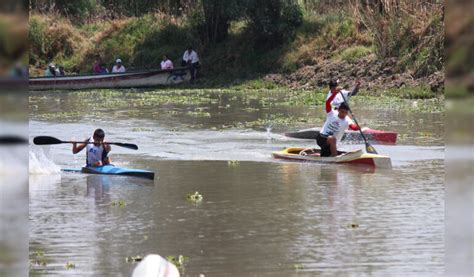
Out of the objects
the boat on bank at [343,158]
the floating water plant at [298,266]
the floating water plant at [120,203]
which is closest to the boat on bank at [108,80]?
the boat on bank at [343,158]

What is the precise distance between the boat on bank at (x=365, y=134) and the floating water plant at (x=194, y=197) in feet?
23.8

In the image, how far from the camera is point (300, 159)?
17875 millimetres

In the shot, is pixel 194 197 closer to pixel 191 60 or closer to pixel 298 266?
pixel 298 266

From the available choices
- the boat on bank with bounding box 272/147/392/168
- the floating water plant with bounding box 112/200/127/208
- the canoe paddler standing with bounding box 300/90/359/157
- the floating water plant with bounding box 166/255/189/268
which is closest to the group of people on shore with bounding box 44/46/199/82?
the boat on bank with bounding box 272/147/392/168

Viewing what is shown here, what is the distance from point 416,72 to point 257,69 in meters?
8.41

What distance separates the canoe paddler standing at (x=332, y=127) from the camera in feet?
57.0

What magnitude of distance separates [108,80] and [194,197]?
2523cm

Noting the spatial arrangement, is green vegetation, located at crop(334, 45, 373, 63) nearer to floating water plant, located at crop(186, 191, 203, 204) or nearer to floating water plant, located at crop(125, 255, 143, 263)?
floating water plant, located at crop(186, 191, 203, 204)

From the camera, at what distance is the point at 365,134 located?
Result: 20.7m

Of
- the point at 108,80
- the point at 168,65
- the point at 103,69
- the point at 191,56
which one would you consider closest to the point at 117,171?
the point at 108,80

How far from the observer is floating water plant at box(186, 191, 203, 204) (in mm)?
13391

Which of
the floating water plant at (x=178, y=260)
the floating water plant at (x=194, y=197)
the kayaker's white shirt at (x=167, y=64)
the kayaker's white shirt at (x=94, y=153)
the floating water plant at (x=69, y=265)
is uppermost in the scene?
the kayaker's white shirt at (x=167, y=64)

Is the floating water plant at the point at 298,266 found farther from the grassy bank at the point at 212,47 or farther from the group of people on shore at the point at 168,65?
the group of people on shore at the point at 168,65

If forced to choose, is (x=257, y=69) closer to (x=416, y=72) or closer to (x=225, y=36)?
(x=225, y=36)
